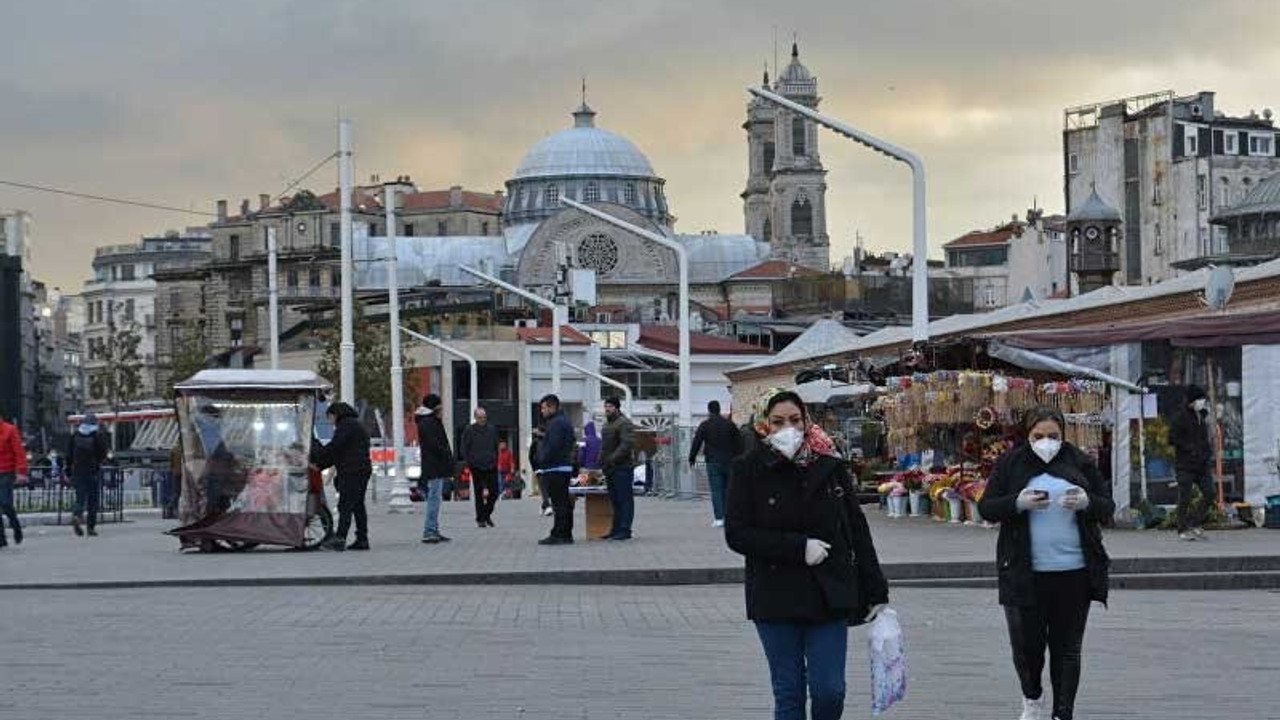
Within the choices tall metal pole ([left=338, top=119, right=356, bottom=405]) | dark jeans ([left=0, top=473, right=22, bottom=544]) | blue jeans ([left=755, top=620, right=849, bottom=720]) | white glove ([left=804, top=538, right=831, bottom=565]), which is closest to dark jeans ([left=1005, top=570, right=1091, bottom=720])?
blue jeans ([left=755, top=620, right=849, bottom=720])

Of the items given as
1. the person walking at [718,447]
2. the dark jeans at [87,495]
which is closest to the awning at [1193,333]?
the person walking at [718,447]

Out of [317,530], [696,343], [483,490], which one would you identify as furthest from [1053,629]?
[696,343]

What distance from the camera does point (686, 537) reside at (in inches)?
1165

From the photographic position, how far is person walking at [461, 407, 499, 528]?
111 feet

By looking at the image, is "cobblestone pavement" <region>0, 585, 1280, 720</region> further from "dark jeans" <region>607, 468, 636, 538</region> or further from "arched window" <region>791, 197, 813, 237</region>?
"arched window" <region>791, 197, 813, 237</region>

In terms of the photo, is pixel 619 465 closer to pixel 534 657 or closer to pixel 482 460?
pixel 482 460

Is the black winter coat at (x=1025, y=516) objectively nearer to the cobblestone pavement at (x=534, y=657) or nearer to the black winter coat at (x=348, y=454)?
the cobblestone pavement at (x=534, y=657)

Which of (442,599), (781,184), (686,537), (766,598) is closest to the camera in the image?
(766,598)

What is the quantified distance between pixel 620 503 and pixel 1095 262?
241 ft

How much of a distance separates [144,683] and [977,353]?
1936cm

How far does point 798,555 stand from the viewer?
9.53m

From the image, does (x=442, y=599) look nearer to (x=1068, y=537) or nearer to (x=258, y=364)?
(x=1068, y=537)

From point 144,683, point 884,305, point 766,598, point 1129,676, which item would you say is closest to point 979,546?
point 1129,676

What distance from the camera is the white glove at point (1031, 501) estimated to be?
1113 cm
